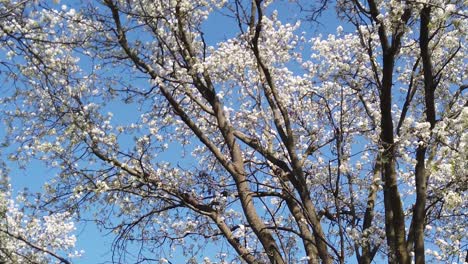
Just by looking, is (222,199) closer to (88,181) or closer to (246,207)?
(246,207)

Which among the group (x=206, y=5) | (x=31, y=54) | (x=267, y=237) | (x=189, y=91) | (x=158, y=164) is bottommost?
(x=267, y=237)

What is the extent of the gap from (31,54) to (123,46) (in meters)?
3.01

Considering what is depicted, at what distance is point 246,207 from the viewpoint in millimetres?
9859

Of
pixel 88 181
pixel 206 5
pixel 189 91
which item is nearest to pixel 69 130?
pixel 88 181

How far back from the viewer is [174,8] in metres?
10.6

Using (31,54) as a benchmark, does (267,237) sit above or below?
below

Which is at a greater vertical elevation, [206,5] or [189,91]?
[206,5]

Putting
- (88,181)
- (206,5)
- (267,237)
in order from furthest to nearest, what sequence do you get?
(206,5), (88,181), (267,237)

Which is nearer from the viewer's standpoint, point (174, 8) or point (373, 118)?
point (174, 8)

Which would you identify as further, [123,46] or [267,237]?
[123,46]

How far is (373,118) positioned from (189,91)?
3.29 metres

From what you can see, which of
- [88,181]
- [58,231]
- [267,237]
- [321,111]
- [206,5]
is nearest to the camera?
[267,237]

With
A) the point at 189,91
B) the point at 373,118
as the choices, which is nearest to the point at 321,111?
the point at 373,118

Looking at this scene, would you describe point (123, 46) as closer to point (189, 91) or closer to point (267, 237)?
point (189, 91)
